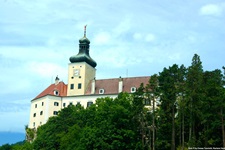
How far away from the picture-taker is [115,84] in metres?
90.0

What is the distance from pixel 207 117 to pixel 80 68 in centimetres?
4675

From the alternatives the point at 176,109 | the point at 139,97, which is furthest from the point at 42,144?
the point at 176,109

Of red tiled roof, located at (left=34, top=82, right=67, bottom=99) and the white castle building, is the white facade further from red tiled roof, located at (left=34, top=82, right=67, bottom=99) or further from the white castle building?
red tiled roof, located at (left=34, top=82, right=67, bottom=99)

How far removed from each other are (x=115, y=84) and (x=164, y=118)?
34350 mm

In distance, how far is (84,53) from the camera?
94688 millimetres

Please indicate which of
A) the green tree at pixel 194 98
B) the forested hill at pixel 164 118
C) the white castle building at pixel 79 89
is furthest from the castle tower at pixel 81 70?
the green tree at pixel 194 98

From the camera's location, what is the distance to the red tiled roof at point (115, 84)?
87625 mm

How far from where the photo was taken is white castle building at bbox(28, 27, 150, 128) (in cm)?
8894

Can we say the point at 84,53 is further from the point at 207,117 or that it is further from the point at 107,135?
the point at 207,117

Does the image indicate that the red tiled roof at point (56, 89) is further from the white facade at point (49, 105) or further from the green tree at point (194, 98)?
the green tree at point (194, 98)

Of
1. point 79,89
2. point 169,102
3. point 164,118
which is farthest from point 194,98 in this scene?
point 79,89

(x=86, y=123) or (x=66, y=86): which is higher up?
(x=66, y=86)

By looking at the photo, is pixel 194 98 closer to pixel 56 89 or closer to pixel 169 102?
pixel 169 102

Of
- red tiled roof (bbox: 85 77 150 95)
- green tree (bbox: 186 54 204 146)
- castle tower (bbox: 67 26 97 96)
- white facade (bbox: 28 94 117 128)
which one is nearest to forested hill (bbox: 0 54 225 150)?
green tree (bbox: 186 54 204 146)
